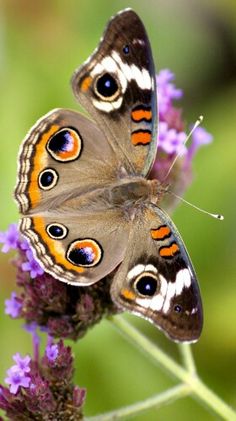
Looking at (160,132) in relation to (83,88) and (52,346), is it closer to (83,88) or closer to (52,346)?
(83,88)

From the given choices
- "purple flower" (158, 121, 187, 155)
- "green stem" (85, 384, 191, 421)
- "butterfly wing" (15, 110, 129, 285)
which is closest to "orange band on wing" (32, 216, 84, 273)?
"butterfly wing" (15, 110, 129, 285)

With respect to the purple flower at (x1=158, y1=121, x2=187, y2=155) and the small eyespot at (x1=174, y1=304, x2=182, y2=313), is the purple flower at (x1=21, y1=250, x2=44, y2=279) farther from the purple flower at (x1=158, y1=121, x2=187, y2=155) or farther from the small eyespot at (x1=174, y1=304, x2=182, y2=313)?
the purple flower at (x1=158, y1=121, x2=187, y2=155)

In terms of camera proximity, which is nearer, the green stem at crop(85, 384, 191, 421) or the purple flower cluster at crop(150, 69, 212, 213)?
the green stem at crop(85, 384, 191, 421)

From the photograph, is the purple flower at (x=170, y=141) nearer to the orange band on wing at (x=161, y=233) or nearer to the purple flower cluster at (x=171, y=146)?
the purple flower cluster at (x=171, y=146)

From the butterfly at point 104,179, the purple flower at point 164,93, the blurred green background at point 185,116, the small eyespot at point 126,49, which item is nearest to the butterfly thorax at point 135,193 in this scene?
the butterfly at point 104,179

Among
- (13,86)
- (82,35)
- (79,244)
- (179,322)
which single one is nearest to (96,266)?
(79,244)

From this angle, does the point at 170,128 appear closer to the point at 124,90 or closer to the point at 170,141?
the point at 170,141

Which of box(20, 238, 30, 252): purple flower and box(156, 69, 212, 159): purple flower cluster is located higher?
box(156, 69, 212, 159): purple flower cluster
